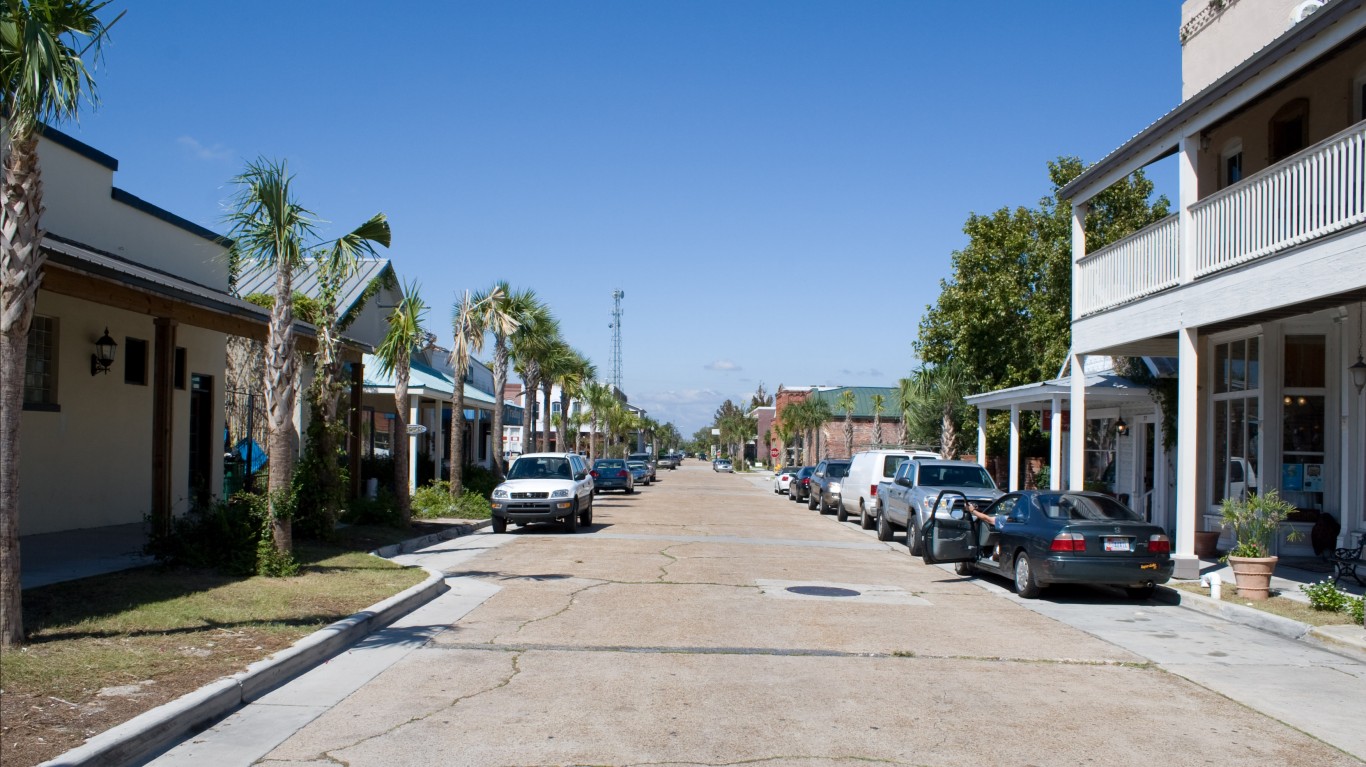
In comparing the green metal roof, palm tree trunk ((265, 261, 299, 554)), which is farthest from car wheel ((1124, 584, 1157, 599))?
the green metal roof

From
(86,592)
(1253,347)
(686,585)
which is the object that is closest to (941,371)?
(1253,347)

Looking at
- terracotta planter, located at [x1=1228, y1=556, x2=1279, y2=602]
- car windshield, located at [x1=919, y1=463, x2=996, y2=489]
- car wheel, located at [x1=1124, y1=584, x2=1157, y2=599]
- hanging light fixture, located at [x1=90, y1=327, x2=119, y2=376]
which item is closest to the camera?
terracotta planter, located at [x1=1228, y1=556, x2=1279, y2=602]

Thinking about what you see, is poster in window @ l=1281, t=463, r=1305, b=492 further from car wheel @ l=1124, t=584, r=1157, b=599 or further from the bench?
car wheel @ l=1124, t=584, r=1157, b=599

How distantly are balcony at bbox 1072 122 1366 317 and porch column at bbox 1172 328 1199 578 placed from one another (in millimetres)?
1161

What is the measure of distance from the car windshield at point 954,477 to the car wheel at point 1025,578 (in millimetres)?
5525

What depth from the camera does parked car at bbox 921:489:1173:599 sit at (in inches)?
519

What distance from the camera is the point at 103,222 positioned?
17.6 m

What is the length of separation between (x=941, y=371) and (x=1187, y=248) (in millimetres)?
22360

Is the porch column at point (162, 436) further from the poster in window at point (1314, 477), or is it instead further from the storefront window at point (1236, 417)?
the poster in window at point (1314, 477)

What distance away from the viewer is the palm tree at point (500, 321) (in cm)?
3012

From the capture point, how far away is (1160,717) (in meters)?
7.70

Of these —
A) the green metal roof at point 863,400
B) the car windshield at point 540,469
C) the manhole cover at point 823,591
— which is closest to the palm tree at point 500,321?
the car windshield at point 540,469

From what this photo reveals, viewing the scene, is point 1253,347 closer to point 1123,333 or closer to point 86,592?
point 1123,333

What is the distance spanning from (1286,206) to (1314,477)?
222 inches
